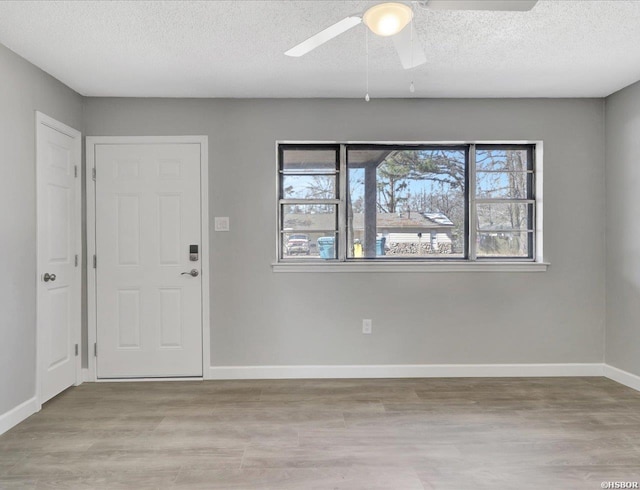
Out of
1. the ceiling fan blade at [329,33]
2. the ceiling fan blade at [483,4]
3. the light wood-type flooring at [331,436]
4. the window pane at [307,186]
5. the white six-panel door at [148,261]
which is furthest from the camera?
the window pane at [307,186]

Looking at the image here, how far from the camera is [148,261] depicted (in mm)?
3438

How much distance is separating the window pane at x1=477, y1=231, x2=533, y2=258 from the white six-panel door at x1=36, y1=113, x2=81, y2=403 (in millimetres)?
3380

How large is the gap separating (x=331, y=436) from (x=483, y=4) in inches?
90.1

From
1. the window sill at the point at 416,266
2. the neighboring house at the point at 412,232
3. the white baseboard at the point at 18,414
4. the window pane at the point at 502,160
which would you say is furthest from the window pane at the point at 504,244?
the white baseboard at the point at 18,414

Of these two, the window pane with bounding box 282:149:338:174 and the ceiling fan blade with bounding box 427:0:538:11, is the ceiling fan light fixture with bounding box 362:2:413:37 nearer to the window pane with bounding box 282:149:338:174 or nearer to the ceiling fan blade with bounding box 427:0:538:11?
the ceiling fan blade with bounding box 427:0:538:11

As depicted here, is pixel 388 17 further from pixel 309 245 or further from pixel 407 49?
pixel 309 245

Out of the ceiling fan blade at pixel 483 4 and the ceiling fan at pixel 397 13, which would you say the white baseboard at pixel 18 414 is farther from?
the ceiling fan blade at pixel 483 4

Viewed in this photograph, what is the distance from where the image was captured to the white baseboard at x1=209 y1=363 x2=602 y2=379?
3467 mm

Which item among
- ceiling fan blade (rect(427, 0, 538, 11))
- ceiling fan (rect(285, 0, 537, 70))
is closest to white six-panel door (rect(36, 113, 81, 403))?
ceiling fan (rect(285, 0, 537, 70))

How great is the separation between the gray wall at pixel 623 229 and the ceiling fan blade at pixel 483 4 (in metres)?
2.29

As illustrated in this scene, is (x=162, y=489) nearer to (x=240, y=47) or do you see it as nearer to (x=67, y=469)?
(x=67, y=469)

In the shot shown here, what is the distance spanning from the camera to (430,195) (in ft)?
11.9

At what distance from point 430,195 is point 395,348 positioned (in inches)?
53.5

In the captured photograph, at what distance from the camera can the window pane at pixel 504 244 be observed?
362cm
